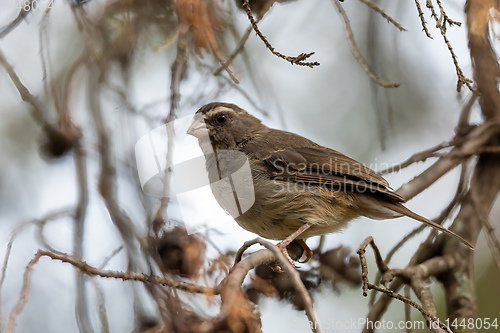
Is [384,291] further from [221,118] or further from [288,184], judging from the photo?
[221,118]

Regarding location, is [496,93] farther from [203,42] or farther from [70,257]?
[70,257]

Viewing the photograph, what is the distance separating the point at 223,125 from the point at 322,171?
0.89 m

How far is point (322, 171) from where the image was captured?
160 inches

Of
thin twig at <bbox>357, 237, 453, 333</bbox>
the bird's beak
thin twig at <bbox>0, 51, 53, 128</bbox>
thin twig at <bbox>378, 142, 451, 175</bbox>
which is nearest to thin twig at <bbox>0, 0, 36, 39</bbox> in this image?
thin twig at <bbox>0, 51, 53, 128</bbox>

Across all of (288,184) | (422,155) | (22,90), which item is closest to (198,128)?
(288,184)

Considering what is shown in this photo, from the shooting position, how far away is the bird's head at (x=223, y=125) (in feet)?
13.8

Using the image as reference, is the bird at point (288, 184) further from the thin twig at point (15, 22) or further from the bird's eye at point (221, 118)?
the thin twig at point (15, 22)

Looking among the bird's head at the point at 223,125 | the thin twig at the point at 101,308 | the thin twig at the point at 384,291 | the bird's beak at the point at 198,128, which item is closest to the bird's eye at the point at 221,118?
the bird's head at the point at 223,125

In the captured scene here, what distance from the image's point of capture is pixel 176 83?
3139mm

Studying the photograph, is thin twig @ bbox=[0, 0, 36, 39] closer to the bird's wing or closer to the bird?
the bird

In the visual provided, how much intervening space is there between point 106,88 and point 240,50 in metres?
0.92

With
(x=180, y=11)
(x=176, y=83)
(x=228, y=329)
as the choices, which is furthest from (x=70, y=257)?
(x=180, y=11)

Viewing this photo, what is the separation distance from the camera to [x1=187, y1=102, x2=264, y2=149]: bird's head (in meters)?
4.21

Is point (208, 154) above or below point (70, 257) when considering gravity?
above
